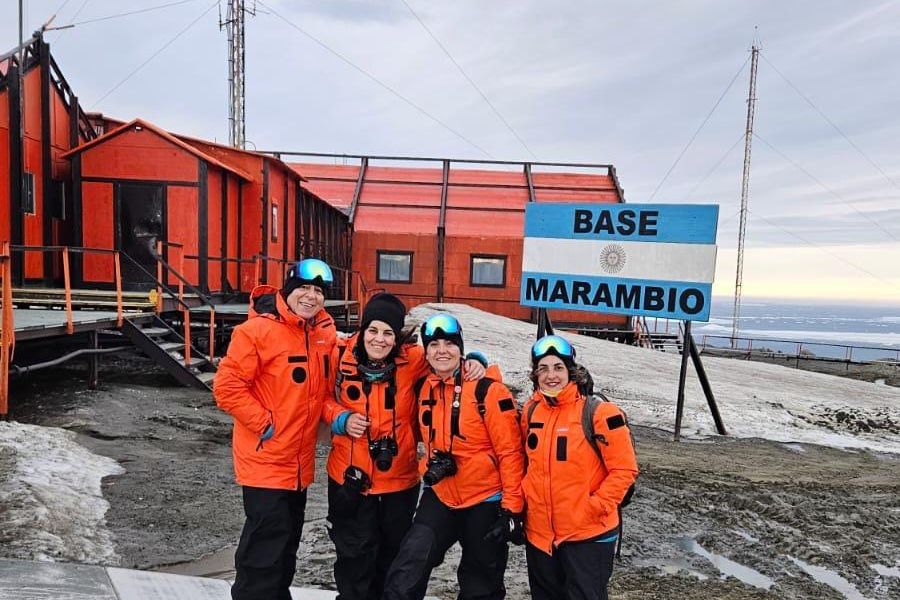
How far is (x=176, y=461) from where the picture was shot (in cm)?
593

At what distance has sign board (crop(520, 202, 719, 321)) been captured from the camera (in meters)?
7.70

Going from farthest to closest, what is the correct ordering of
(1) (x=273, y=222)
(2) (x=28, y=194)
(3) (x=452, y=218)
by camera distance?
(3) (x=452, y=218) < (1) (x=273, y=222) < (2) (x=28, y=194)

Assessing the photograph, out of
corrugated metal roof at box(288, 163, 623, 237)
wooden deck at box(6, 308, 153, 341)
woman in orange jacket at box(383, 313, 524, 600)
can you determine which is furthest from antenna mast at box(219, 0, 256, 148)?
woman in orange jacket at box(383, 313, 524, 600)

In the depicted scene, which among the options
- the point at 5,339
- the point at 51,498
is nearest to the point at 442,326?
the point at 51,498

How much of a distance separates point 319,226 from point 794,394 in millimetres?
12974

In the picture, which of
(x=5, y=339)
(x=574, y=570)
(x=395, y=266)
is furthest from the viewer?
(x=395, y=266)

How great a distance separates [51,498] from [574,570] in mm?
3791

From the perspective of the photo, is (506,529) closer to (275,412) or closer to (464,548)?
(464,548)

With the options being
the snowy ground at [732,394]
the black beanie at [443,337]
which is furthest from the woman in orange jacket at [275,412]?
the snowy ground at [732,394]

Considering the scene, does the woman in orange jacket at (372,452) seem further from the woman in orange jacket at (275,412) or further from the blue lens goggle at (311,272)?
the blue lens goggle at (311,272)

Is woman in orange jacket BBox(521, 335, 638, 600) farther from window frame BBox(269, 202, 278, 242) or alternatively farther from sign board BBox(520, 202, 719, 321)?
window frame BBox(269, 202, 278, 242)

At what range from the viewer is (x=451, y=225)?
2275 centimetres

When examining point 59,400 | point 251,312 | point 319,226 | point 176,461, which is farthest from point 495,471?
point 319,226

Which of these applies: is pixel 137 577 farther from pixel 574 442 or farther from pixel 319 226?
pixel 319 226
